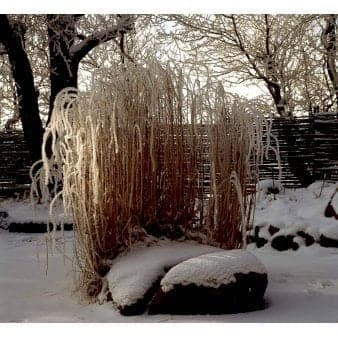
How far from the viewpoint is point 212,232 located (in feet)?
8.00

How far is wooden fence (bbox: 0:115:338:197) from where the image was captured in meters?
2.96

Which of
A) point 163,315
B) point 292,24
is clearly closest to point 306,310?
point 163,315

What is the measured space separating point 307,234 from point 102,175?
1.50 m

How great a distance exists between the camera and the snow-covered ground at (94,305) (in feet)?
6.56

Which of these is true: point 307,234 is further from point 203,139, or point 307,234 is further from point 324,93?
point 203,139

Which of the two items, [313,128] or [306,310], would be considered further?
[313,128]

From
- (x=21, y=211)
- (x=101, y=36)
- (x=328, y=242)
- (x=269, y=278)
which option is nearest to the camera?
(x=269, y=278)

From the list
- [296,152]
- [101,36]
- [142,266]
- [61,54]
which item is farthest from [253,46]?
[142,266]

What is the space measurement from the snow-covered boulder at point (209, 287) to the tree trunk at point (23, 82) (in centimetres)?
115

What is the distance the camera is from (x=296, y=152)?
3479mm

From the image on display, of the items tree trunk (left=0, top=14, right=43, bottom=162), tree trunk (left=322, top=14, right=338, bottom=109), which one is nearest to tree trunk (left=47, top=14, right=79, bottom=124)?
tree trunk (left=0, top=14, right=43, bottom=162)

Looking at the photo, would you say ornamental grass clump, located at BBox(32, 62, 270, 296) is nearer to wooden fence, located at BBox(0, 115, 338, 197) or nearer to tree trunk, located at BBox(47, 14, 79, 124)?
tree trunk, located at BBox(47, 14, 79, 124)

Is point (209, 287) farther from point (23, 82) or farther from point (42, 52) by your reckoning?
point (42, 52)

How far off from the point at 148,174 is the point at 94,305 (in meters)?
0.55
